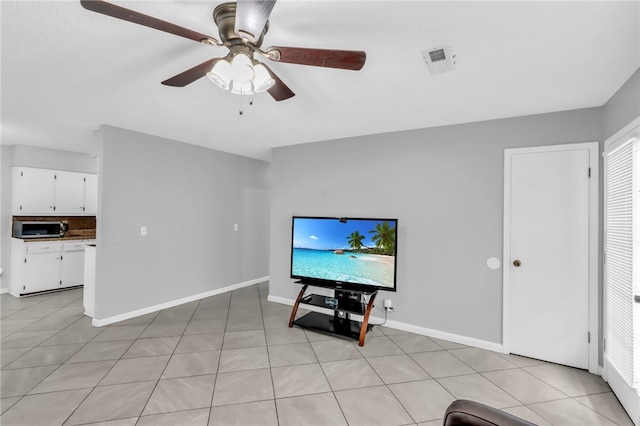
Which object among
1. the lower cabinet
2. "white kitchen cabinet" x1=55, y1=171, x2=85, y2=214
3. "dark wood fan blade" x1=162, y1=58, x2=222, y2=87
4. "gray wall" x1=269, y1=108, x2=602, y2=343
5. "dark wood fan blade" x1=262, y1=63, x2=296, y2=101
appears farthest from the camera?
"white kitchen cabinet" x1=55, y1=171, x2=85, y2=214

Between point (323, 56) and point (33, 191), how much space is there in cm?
573

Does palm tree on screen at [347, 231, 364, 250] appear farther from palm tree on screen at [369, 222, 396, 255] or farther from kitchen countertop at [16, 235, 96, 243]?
kitchen countertop at [16, 235, 96, 243]

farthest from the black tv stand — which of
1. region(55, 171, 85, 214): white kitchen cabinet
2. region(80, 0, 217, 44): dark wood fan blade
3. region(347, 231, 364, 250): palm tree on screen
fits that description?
region(55, 171, 85, 214): white kitchen cabinet

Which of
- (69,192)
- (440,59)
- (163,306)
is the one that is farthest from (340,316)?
(69,192)

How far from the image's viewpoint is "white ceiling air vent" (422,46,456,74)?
1801 mm

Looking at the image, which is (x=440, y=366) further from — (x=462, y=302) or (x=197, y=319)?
(x=197, y=319)

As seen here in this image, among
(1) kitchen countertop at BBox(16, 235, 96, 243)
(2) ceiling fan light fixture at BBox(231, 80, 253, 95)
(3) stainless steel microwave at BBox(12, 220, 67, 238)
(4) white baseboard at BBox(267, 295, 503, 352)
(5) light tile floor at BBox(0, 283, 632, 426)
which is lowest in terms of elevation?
(5) light tile floor at BBox(0, 283, 632, 426)

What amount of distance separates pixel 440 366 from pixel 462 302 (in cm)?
80

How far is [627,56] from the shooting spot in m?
1.84

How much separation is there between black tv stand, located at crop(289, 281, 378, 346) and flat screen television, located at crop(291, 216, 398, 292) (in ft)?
0.51

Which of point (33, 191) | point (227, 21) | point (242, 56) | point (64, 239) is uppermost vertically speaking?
point (227, 21)

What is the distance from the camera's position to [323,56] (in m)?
1.45

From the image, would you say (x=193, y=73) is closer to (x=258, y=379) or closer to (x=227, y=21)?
(x=227, y=21)

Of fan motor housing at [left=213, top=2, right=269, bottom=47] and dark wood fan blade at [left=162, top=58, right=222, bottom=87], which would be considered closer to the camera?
fan motor housing at [left=213, top=2, right=269, bottom=47]
